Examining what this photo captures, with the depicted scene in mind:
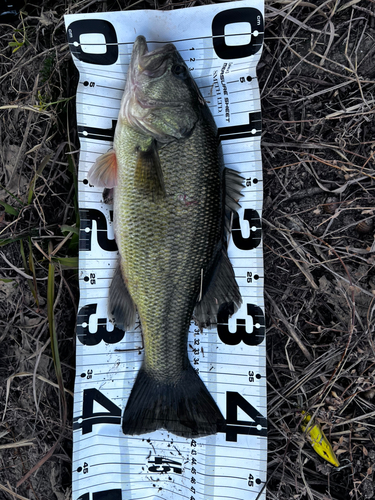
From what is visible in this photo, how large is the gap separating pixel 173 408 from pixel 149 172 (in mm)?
1575

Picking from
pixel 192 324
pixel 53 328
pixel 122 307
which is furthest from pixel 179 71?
pixel 53 328

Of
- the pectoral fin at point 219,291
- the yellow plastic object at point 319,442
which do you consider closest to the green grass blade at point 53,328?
the pectoral fin at point 219,291

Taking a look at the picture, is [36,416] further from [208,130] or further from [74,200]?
[208,130]

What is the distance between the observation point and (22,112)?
249 cm

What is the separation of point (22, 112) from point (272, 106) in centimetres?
193

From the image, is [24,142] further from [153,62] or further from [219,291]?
[219,291]

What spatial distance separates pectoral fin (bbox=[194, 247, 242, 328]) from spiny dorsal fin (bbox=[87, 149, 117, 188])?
0.89 m

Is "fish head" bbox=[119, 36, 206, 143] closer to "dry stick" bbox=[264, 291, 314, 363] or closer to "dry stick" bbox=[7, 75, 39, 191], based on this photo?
"dry stick" bbox=[7, 75, 39, 191]

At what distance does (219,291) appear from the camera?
7.14 feet

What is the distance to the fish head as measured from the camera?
6.43 feet

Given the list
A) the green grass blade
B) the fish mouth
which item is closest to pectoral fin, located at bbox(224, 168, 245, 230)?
the fish mouth

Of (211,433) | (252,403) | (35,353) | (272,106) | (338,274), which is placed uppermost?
(272,106)

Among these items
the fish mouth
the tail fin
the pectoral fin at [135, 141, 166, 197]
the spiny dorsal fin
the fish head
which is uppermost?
the fish mouth

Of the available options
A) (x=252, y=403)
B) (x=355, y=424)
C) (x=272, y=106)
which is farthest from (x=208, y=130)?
(x=355, y=424)
